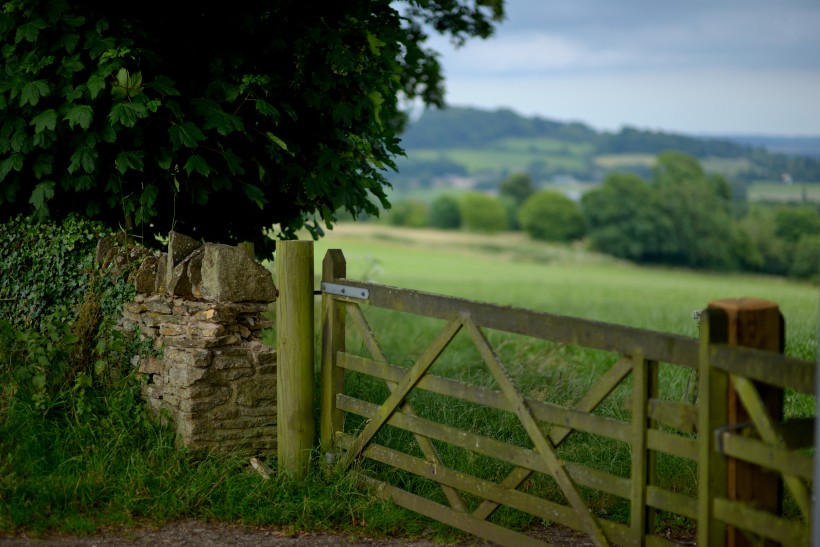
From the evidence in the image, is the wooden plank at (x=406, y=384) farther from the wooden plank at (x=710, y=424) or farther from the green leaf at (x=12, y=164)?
the green leaf at (x=12, y=164)

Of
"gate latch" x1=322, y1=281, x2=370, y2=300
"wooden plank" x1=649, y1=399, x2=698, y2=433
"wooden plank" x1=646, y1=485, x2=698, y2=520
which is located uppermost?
"gate latch" x1=322, y1=281, x2=370, y2=300

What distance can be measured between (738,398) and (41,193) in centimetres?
595

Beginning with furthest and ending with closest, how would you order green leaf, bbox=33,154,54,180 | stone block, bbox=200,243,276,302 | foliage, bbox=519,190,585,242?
foliage, bbox=519,190,585,242
green leaf, bbox=33,154,54,180
stone block, bbox=200,243,276,302

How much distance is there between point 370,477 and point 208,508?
45.2 inches

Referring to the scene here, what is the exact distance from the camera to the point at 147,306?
7.62 m

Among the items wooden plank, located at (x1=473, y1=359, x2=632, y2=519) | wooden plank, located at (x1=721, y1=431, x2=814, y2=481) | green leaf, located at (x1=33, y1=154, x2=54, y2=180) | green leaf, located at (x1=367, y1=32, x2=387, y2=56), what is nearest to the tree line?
green leaf, located at (x1=367, y1=32, x2=387, y2=56)

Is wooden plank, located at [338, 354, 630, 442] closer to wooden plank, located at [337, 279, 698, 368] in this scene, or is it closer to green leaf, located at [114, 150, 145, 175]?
wooden plank, located at [337, 279, 698, 368]

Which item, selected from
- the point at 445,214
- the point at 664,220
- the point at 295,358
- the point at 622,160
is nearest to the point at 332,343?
the point at 295,358

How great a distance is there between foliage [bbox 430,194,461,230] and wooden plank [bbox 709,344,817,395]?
2449 inches

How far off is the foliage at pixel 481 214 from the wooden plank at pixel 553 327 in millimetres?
59877

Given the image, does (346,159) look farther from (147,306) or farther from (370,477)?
(370,477)

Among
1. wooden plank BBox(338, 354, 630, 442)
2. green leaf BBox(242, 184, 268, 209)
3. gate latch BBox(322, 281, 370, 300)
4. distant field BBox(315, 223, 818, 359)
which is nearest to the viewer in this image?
wooden plank BBox(338, 354, 630, 442)

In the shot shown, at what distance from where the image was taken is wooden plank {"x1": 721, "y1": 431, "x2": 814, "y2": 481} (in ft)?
Result: 14.0

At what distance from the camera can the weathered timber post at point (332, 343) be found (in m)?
7.03
